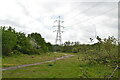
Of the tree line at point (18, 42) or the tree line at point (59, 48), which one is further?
the tree line at point (18, 42)

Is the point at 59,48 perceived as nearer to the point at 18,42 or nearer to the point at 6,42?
the point at 18,42

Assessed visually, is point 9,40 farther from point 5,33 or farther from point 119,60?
point 119,60

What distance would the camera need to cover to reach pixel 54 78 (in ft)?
37.0

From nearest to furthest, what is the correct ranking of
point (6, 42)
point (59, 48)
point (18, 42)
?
point (6, 42) → point (18, 42) → point (59, 48)

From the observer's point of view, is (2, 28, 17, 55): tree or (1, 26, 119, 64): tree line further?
(2, 28, 17, 55): tree

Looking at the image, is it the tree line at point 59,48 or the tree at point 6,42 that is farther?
the tree at point 6,42

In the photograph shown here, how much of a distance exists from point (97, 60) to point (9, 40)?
27531 millimetres

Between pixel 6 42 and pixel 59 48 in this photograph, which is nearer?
pixel 6 42

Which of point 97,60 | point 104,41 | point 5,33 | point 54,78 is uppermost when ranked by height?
point 5,33

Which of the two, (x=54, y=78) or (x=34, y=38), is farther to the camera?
(x=34, y=38)

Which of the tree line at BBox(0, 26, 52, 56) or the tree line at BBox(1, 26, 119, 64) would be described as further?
the tree line at BBox(0, 26, 52, 56)

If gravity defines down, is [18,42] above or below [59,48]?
above

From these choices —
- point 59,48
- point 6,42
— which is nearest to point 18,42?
point 6,42

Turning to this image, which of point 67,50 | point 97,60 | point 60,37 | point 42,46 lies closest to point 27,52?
point 60,37
